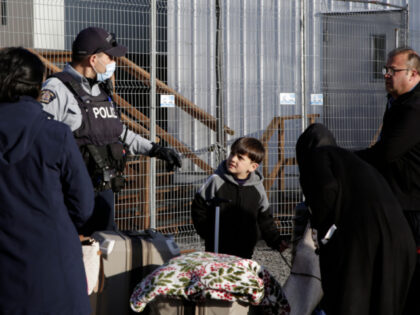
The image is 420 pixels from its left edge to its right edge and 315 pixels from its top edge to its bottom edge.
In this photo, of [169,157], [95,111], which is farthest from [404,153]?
[95,111]

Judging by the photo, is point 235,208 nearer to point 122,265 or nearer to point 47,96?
point 122,265

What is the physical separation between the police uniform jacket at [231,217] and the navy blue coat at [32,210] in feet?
6.26

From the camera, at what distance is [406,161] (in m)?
3.53

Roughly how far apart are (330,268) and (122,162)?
180 cm

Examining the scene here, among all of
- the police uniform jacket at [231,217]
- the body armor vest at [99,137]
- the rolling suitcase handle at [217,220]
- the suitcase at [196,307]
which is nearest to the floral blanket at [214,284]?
the suitcase at [196,307]

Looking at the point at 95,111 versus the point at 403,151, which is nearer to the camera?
the point at 403,151

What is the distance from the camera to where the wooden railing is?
765cm

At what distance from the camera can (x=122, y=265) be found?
375 centimetres

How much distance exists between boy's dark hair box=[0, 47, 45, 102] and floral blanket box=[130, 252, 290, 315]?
123 centimetres

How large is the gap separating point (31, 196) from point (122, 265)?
4.42 ft

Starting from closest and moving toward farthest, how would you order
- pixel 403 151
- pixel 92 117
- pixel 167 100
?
1. pixel 403 151
2. pixel 92 117
3. pixel 167 100

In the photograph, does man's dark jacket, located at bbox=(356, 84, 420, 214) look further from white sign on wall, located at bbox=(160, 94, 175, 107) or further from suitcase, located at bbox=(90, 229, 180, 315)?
white sign on wall, located at bbox=(160, 94, 175, 107)

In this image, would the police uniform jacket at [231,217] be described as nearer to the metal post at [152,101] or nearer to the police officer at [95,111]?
the police officer at [95,111]

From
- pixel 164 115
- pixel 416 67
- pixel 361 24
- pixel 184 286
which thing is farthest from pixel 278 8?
pixel 184 286
